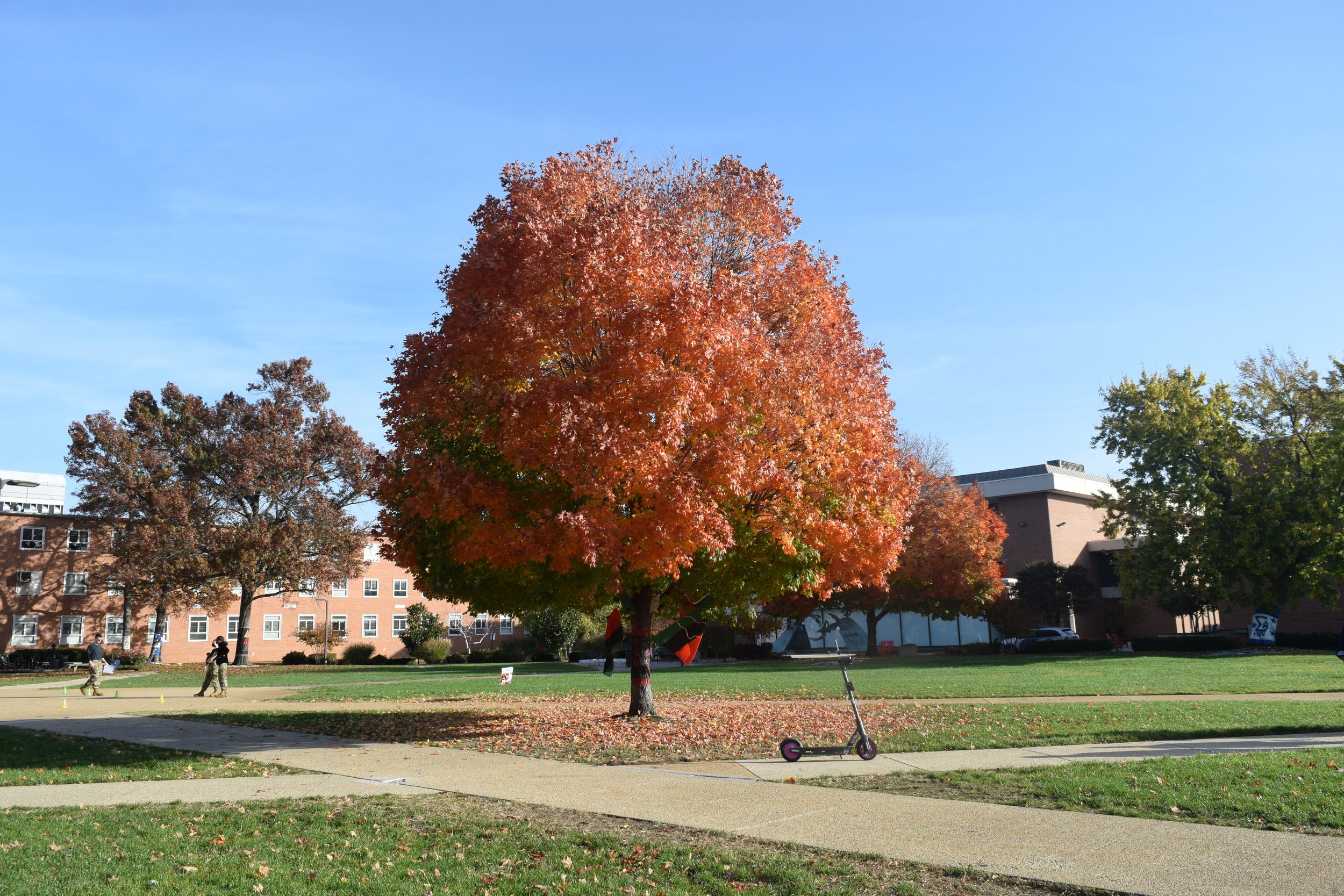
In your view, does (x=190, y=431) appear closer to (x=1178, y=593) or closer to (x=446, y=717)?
(x=446, y=717)

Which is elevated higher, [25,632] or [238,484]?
[238,484]

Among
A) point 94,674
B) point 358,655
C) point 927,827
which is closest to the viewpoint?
point 927,827

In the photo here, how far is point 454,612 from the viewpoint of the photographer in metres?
70.2

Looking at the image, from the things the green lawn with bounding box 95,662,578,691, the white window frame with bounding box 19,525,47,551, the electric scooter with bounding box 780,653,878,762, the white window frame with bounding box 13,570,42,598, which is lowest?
the green lawn with bounding box 95,662,578,691

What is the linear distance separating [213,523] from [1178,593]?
4853cm

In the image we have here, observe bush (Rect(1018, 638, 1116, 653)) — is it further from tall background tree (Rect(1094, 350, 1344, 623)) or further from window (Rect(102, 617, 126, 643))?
window (Rect(102, 617, 126, 643))

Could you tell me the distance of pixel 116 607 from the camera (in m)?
57.3

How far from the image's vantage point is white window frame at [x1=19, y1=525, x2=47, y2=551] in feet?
182

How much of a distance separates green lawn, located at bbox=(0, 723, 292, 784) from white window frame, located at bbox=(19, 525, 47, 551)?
4838cm

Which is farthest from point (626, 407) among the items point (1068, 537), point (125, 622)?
point (1068, 537)

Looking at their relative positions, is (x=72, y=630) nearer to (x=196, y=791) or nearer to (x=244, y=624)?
(x=244, y=624)

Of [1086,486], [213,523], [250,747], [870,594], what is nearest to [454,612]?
[213,523]

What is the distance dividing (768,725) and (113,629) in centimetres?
5478

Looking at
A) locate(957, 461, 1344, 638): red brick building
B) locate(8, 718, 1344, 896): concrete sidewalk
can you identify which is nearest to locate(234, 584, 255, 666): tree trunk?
locate(8, 718, 1344, 896): concrete sidewalk
